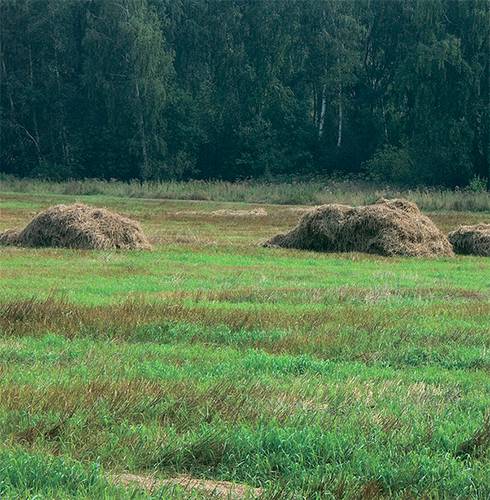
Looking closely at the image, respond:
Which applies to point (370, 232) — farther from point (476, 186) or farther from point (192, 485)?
point (476, 186)

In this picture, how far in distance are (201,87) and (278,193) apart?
1050 inches

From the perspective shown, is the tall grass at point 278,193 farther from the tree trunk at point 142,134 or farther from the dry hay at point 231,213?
the tree trunk at point 142,134

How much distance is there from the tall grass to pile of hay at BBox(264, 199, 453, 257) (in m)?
24.3

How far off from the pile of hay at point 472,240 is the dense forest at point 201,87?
158ft

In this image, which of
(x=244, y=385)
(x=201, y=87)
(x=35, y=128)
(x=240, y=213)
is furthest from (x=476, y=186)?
(x=244, y=385)

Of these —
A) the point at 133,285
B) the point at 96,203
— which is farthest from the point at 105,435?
the point at 96,203

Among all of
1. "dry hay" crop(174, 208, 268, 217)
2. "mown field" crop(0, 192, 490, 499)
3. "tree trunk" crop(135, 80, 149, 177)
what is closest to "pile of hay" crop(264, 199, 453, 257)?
"mown field" crop(0, 192, 490, 499)

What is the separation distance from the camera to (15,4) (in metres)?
83.9

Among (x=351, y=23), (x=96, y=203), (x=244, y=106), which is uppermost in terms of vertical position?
(x=351, y=23)

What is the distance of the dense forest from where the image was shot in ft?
258

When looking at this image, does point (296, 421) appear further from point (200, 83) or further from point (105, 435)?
point (200, 83)

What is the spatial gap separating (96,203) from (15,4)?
40.4 m

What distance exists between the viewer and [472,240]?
26.7m

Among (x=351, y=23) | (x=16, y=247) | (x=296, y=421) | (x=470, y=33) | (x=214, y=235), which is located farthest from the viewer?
(x=351, y=23)
